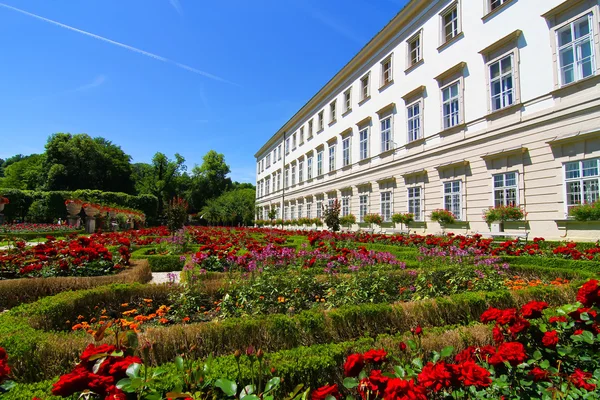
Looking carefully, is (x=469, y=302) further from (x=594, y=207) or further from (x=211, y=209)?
(x=211, y=209)

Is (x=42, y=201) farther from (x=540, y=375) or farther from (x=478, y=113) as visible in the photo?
(x=540, y=375)

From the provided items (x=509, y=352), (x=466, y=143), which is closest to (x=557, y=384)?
(x=509, y=352)

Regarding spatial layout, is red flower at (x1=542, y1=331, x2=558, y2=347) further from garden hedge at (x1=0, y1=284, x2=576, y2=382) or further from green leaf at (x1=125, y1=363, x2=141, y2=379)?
green leaf at (x1=125, y1=363, x2=141, y2=379)

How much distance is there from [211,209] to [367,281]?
48.9 meters

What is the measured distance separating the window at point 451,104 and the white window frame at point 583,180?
17.4 feet

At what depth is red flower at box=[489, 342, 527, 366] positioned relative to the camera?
65.6 inches

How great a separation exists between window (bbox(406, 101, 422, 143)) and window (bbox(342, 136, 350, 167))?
7.41 metres

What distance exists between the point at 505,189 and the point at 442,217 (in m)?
2.84

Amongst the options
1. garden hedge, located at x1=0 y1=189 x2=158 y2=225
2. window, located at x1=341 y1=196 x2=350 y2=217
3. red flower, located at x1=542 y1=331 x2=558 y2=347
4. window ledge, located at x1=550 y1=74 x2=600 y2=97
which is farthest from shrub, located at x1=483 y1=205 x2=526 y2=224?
garden hedge, located at x1=0 y1=189 x2=158 y2=225

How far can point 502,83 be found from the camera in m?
12.6

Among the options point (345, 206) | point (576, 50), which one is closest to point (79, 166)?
point (345, 206)

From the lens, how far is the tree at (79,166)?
43.9 meters

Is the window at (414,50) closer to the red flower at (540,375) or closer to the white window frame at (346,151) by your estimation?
the white window frame at (346,151)

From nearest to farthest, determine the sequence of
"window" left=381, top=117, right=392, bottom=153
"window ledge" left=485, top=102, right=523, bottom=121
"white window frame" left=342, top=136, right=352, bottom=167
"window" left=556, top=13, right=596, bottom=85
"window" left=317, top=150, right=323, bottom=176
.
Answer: "window" left=556, top=13, right=596, bottom=85 → "window ledge" left=485, top=102, right=523, bottom=121 → "window" left=381, top=117, right=392, bottom=153 → "white window frame" left=342, top=136, right=352, bottom=167 → "window" left=317, top=150, right=323, bottom=176
